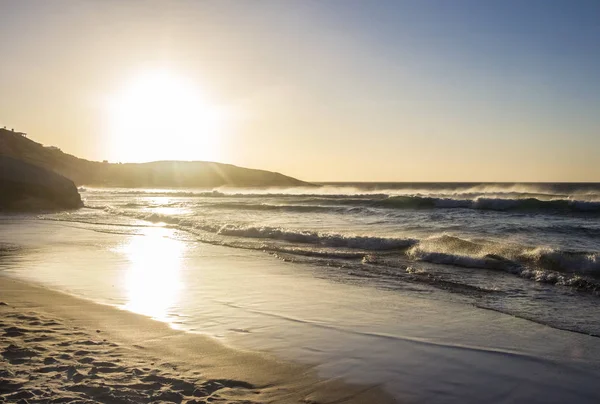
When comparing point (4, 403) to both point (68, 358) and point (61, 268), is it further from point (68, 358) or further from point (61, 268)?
point (61, 268)

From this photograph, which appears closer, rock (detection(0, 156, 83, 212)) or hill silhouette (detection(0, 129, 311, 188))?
rock (detection(0, 156, 83, 212))

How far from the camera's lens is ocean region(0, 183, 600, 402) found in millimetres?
4535

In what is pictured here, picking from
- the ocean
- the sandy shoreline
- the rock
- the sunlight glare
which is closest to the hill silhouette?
the rock

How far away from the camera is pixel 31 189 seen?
99.3ft

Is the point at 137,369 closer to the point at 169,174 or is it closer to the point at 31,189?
the point at 31,189

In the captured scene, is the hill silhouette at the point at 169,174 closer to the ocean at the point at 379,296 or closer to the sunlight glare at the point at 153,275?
the sunlight glare at the point at 153,275

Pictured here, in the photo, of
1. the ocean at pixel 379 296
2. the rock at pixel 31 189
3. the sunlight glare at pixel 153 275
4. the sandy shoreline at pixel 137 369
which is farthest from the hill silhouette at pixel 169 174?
the sandy shoreline at pixel 137 369

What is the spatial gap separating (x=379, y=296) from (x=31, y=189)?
94.9 ft

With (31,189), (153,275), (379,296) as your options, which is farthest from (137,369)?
(31,189)

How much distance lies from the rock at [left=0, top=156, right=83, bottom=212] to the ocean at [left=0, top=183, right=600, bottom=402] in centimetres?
1438

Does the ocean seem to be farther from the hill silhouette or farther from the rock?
the hill silhouette

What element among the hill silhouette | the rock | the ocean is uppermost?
the hill silhouette

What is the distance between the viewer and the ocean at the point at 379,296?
4.54 m

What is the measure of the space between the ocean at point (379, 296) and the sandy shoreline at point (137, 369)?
1.16 ft
